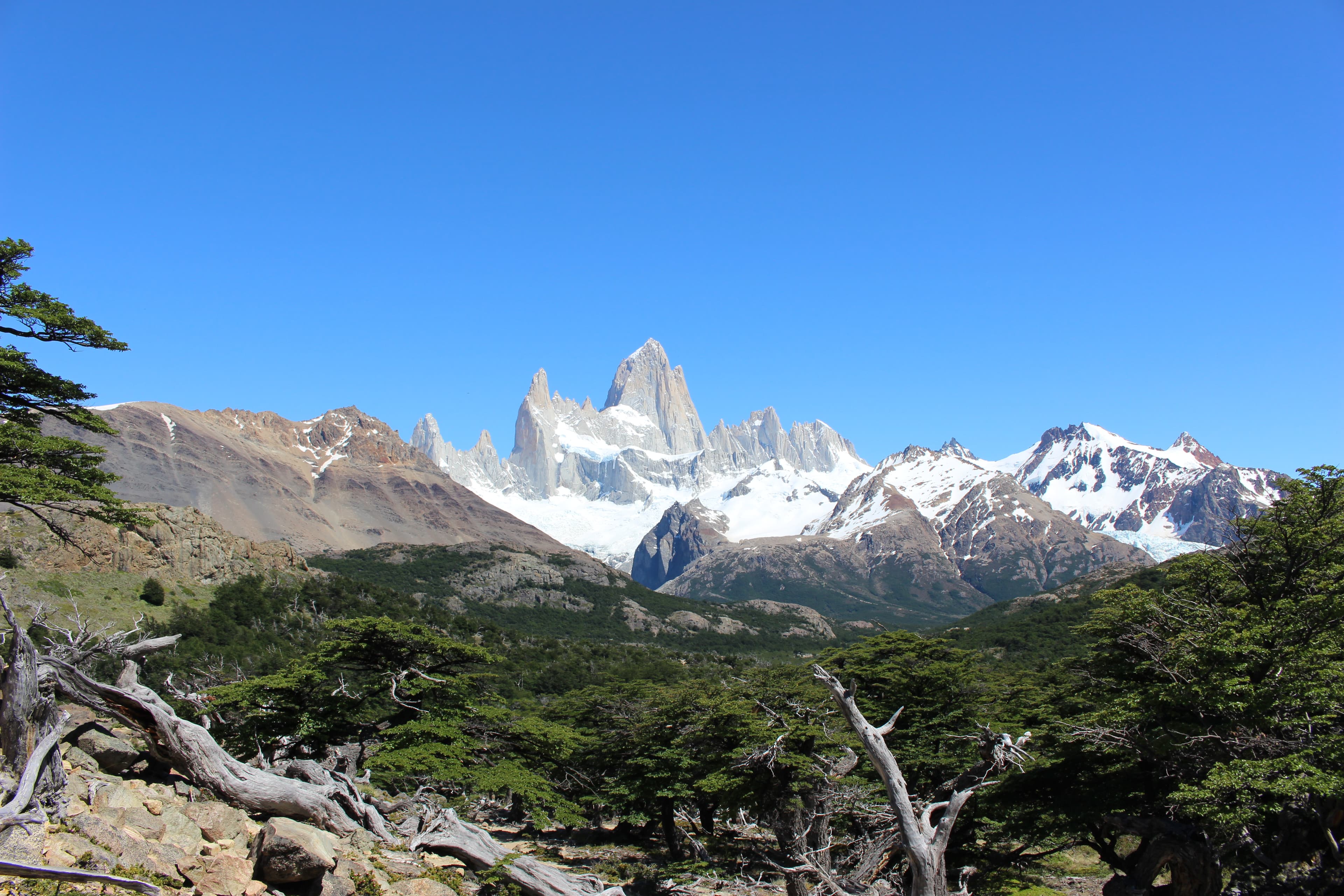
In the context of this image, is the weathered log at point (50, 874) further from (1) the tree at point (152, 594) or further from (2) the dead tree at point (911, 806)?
(1) the tree at point (152, 594)

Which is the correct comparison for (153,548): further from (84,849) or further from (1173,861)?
(1173,861)

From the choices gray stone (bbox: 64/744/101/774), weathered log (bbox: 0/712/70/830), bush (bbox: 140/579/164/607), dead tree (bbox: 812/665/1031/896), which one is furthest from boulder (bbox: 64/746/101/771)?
bush (bbox: 140/579/164/607)

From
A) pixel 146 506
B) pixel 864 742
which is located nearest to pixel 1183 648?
pixel 864 742

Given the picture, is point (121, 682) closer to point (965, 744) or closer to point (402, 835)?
point (402, 835)

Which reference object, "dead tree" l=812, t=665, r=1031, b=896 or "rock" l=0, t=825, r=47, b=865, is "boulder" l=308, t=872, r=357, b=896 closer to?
"rock" l=0, t=825, r=47, b=865

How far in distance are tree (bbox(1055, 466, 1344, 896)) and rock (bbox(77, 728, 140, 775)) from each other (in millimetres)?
23501

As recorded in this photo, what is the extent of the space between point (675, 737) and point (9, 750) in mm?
28132

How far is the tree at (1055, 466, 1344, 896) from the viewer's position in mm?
17953

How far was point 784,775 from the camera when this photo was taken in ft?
95.8

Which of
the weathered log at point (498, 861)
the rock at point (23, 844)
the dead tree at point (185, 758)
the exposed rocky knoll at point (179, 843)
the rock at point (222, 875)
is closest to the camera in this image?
the rock at point (23, 844)

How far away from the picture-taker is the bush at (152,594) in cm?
8362

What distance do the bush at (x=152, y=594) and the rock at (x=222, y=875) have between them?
8381 centimetres

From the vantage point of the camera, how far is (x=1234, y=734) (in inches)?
783

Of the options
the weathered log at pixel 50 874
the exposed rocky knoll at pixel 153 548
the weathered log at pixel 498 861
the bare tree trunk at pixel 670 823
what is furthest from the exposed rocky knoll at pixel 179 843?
the exposed rocky knoll at pixel 153 548
